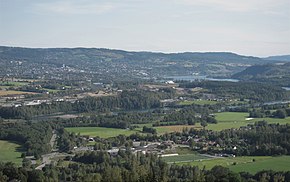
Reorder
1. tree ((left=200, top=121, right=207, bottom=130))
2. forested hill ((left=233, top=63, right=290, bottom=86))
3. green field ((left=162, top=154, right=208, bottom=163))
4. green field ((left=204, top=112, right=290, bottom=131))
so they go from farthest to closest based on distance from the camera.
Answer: forested hill ((left=233, top=63, right=290, bottom=86)) < tree ((left=200, top=121, right=207, bottom=130)) < green field ((left=204, top=112, right=290, bottom=131)) < green field ((left=162, top=154, right=208, bottom=163))

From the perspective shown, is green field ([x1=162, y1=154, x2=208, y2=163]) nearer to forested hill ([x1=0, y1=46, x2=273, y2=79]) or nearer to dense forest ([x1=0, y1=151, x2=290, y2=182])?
dense forest ([x1=0, y1=151, x2=290, y2=182])

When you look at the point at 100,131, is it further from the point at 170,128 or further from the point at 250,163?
the point at 250,163

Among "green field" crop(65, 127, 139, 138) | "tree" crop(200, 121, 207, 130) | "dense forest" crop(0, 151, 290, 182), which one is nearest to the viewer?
"dense forest" crop(0, 151, 290, 182)

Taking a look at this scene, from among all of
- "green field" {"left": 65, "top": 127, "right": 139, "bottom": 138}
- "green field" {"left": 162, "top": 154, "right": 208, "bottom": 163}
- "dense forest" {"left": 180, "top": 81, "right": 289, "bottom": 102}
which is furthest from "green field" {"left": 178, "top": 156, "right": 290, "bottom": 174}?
"dense forest" {"left": 180, "top": 81, "right": 289, "bottom": 102}

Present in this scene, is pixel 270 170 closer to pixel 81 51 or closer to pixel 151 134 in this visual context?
pixel 151 134

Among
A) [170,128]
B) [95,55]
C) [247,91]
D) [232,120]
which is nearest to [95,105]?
[170,128]

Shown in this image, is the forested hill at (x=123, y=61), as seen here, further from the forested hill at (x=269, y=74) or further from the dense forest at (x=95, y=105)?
the dense forest at (x=95, y=105)

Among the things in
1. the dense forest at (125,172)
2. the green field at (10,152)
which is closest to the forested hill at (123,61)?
the green field at (10,152)
